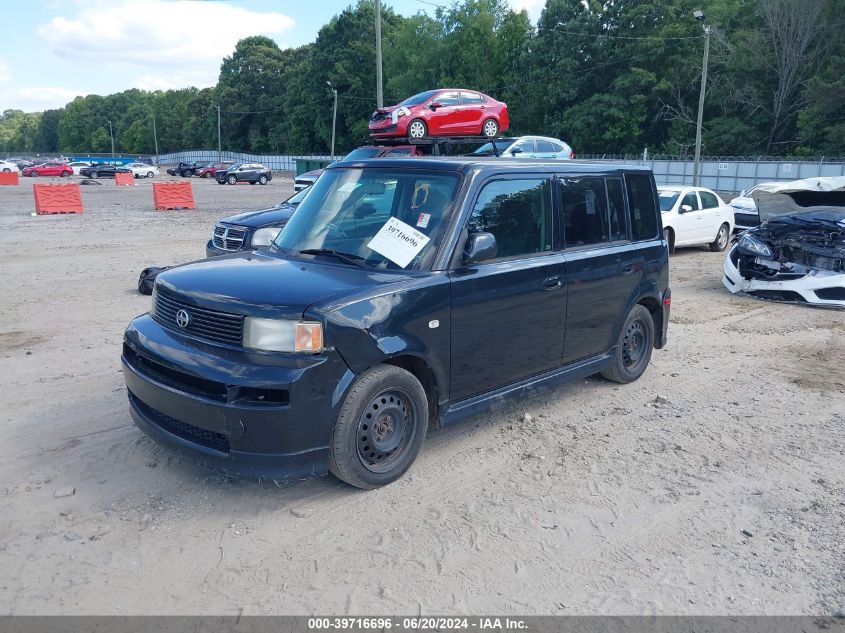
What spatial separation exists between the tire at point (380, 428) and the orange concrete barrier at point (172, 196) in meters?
23.2

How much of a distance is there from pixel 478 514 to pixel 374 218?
2.14 meters

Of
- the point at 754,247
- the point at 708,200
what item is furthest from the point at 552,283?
the point at 708,200

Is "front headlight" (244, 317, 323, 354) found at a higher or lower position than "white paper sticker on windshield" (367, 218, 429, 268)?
lower

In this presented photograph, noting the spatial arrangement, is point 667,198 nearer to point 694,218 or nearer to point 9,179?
point 694,218

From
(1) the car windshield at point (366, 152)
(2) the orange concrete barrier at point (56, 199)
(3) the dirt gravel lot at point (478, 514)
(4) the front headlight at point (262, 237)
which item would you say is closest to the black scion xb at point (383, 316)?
(3) the dirt gravel lot at point (478, 514)

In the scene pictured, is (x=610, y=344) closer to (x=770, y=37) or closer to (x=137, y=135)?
(x=770, y=37)

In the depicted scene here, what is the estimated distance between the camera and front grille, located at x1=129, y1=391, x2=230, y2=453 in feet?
12.9

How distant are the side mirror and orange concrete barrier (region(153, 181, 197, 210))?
905 inches

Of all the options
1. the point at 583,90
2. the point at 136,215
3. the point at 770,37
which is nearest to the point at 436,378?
the point at 136,215

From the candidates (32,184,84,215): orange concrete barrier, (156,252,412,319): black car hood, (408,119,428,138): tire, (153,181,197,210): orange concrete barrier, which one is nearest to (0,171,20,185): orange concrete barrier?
(32,184,84,215): orange concrete barrier

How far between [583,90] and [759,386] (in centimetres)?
5793

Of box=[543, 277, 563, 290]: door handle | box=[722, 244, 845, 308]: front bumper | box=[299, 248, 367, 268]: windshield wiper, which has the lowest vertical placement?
box=[722, 244, 845, 308]: front bumper

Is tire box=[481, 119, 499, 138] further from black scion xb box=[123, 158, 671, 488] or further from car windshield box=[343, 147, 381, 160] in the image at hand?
black scion xb box=[123, 158, 671, 488]

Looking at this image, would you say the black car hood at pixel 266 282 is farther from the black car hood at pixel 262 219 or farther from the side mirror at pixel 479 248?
the black car hood at pixel 262 219
